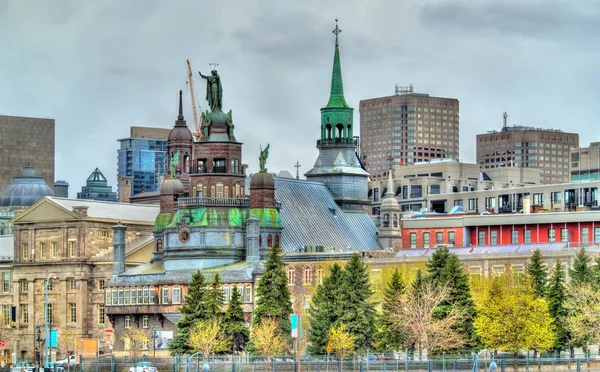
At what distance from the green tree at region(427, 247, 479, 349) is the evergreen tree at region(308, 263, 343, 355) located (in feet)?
30.5

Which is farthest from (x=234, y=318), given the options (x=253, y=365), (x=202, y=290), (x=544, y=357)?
(x=544, y=357)

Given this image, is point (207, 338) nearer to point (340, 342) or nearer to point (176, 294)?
point (340, 342)

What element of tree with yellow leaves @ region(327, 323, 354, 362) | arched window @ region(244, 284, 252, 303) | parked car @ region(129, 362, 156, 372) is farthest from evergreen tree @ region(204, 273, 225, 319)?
arched window @ region(244, 284, 252, 303)

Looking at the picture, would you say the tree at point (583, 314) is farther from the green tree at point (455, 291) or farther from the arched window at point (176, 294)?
the arched window at point (176, 294)

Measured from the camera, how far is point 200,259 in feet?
655

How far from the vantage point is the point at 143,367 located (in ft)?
498

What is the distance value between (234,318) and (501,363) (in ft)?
122

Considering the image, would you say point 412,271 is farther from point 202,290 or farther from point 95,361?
point 95,361

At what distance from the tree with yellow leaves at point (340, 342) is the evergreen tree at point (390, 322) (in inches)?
130

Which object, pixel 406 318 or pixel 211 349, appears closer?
pixel 406 318

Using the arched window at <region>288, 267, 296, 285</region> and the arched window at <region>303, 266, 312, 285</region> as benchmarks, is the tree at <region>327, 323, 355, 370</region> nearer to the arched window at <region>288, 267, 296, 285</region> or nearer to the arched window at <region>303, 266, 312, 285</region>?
the arched window at <region>303, 266, 312, 285</region>

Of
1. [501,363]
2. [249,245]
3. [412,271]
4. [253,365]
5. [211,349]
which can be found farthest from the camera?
[249,245]

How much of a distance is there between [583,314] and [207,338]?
37.4m

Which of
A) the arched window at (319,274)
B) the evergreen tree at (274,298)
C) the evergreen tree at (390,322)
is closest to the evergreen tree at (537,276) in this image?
the evergreen tree at (390,322)
